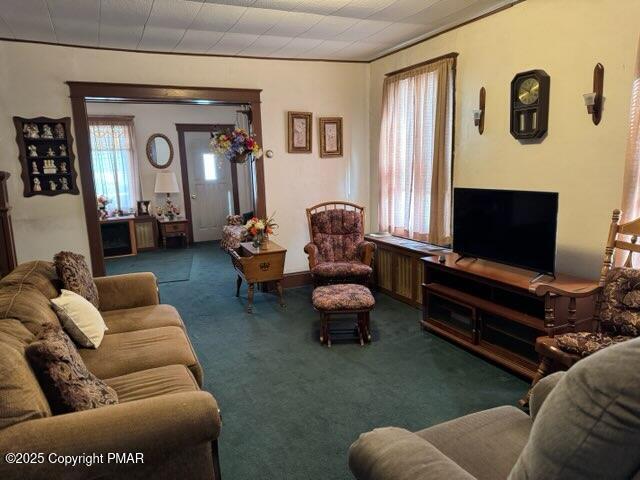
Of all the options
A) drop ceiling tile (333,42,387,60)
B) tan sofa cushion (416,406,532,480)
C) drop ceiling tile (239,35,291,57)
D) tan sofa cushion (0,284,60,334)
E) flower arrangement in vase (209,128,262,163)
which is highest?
drop ceiling tile (333,42,387,60)

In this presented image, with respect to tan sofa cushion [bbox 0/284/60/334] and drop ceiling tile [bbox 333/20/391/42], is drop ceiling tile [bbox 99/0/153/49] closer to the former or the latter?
drop ceiling tile [bbox 333/20/391/42]

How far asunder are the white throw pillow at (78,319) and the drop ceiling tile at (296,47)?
3149mm

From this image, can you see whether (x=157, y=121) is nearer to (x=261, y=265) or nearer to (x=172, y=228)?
(x=172, y=228)

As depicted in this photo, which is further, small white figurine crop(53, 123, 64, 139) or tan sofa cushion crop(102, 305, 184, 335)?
small white figurine crop(53, 123, 64, 139)

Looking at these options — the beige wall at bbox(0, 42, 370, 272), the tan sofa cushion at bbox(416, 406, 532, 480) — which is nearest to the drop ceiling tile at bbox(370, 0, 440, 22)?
the beige wall at bbox(0, 42, 370, 272)

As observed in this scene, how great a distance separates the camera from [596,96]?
2.89 m

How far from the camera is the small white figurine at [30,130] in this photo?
4.27m

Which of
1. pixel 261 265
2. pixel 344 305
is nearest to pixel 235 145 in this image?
pixel 261 265

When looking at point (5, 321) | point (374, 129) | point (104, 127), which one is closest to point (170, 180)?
point (104, 127)

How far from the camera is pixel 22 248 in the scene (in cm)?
439

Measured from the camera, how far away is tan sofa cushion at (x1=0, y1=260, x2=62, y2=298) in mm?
2507

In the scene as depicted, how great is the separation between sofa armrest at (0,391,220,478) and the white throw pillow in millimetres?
1041

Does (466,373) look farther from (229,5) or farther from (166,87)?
(166,87)

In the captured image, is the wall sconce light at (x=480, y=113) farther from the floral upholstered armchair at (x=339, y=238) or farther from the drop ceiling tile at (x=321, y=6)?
the floral upholstered armchair at (x=339, y=238)
